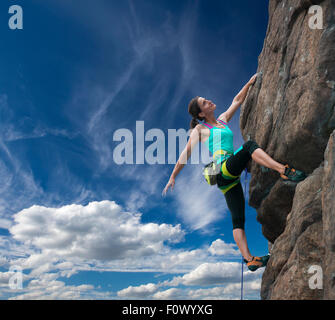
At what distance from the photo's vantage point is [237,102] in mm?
10266

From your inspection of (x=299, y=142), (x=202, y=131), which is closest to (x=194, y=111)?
(x=202, y=131)

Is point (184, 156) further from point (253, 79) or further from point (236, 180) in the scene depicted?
point (253, 79)

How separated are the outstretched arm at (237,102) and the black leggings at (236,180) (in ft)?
6.88

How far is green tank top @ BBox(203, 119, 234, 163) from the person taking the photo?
8.16 metres

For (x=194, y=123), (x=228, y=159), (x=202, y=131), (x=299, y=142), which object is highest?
(x=194, y=123)

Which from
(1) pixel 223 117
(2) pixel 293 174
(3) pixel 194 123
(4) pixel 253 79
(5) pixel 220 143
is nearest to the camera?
(2) pixel 293 174

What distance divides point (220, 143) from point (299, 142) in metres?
2.03

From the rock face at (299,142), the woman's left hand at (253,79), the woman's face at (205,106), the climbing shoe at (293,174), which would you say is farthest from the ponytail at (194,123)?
the woman's left hand at (253,79)

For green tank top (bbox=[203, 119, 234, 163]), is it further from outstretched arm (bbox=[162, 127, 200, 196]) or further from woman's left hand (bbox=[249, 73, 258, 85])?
woman's left hand (bbox=[249, 73, 258, 85])

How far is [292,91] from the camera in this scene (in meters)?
7.77

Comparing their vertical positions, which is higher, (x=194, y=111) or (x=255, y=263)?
(x=194, y=111)

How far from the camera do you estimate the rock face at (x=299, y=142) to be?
19.7 feet

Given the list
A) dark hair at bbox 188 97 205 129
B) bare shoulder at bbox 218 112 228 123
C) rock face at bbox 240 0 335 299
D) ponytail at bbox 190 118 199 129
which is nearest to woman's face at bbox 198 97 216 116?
dark hair at bbox 188 97 205 129
